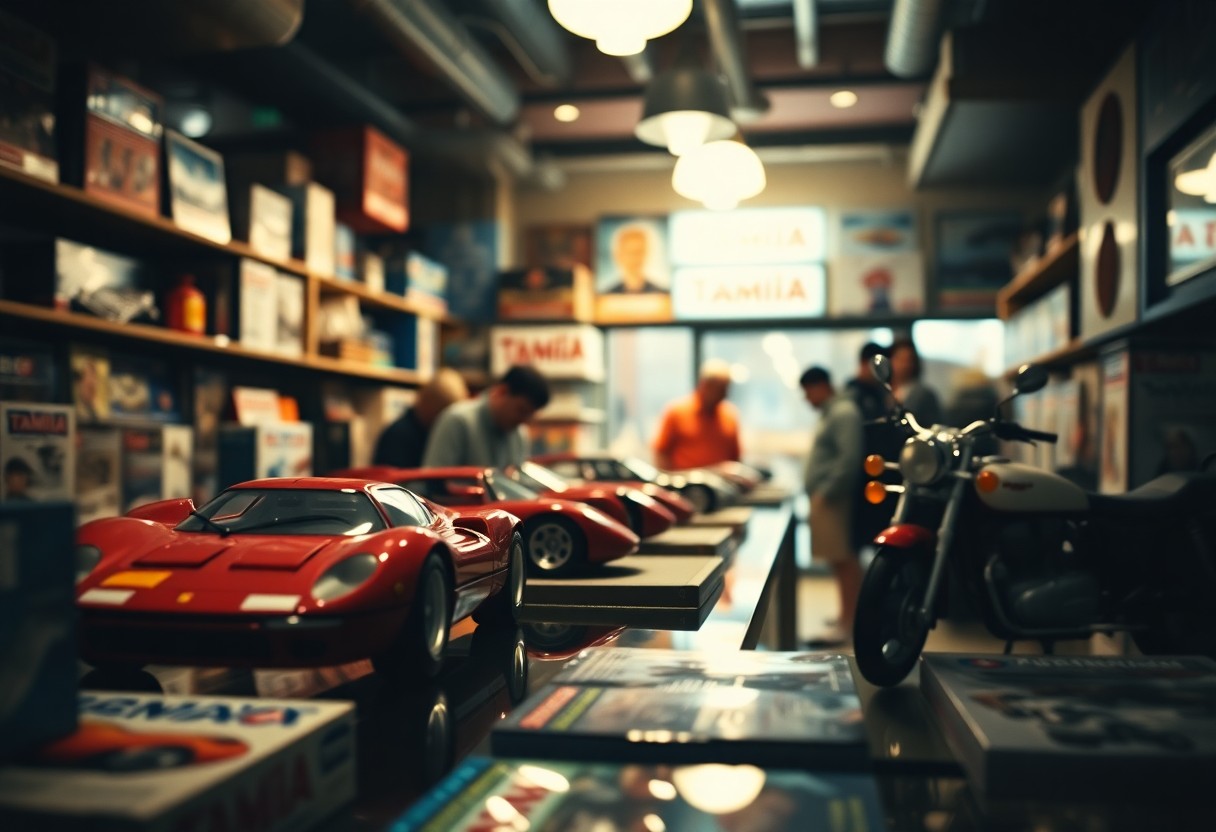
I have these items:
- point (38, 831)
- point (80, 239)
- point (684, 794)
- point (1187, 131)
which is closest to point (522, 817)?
point (684, 794)

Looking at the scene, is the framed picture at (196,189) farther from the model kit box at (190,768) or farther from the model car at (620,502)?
the model kit box at (190,768)

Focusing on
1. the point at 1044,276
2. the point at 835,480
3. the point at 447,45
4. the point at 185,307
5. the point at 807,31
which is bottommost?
the point at 835,480

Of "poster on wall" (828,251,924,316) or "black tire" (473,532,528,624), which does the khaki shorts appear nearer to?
"poster on wall" (828,251,924,316)

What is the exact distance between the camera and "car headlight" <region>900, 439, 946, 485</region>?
60.6 inches

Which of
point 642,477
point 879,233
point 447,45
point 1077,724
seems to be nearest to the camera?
point 1077,724

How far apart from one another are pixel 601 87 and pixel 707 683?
530 centimetres

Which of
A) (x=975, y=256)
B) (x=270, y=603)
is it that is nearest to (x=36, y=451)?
(x=270, y=603)

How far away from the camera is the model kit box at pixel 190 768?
0.48 meters

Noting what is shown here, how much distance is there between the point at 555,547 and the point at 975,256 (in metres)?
5.72

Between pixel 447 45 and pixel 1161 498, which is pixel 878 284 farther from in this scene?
pixel 1161 498

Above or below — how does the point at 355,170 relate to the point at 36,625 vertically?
above

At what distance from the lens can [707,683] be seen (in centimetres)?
83

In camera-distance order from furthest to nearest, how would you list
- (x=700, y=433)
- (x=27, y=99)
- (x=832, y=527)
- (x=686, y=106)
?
1. (x=700, y=433)
2. (x=832, y=527)
3. (x=686, y=106)
4. (x=27, y=99)

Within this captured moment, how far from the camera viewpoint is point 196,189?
3.43 metres
